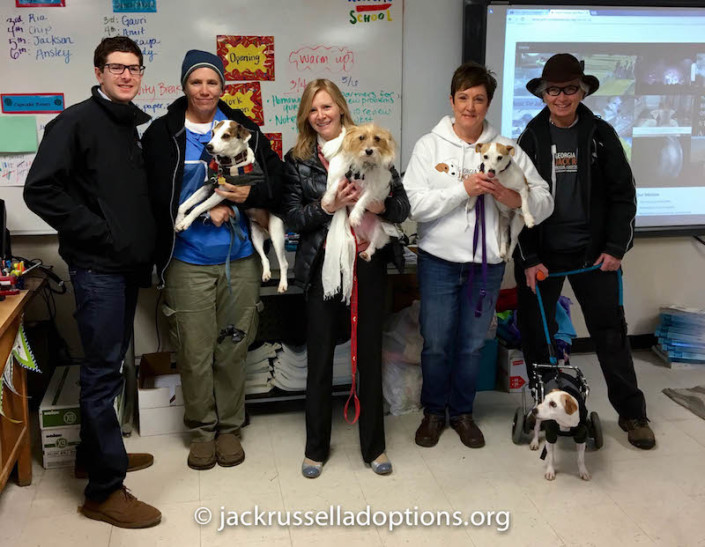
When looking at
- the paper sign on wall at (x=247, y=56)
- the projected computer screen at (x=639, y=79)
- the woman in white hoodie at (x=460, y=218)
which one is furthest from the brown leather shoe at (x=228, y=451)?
the projected computer screen at (x=639, y=79)

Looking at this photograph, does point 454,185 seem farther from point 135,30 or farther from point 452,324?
point 135,30

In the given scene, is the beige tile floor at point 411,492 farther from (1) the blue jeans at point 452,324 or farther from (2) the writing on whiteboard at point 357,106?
(2) the writing on whiteboard at point 357,106

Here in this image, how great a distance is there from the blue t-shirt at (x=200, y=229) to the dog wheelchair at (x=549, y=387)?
127 centimetres

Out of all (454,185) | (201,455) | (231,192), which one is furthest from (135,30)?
(201,455)

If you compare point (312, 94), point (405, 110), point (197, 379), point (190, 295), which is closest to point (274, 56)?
point (405, 110)

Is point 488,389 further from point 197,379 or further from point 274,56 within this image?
point 274,56

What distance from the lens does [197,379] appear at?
2762 millimetres

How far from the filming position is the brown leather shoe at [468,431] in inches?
117

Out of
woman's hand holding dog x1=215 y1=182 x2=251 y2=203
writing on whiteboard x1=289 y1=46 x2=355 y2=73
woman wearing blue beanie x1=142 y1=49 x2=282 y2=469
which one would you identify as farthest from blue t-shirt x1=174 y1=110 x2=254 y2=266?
writing on whiteboard x1=289 y1=46 x2=355 y2=73

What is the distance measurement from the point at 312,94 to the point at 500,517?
1.63m

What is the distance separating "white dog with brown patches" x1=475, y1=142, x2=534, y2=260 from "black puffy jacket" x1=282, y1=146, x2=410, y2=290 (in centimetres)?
33

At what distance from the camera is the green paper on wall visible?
323cm

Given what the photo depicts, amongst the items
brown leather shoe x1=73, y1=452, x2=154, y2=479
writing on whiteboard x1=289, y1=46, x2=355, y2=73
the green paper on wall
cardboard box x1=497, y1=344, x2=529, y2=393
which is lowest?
brown leather shoe x1=73, y1=452, x2=154, y2=479

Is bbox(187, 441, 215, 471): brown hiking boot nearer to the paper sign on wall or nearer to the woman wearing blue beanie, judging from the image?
the woman wearing blue beanie
